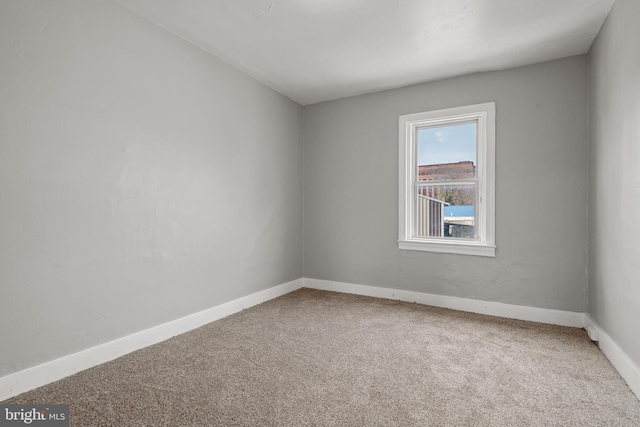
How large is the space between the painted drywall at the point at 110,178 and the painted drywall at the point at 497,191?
1182mm

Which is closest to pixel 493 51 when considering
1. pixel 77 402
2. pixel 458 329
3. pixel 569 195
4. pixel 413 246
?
pixel 569 195

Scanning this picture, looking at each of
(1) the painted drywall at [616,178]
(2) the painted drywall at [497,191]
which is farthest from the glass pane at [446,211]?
(1) the painted drywall at [616,178]

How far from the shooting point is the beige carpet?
1.75 meters

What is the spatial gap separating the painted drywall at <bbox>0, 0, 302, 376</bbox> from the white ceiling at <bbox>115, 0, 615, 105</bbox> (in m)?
0.38

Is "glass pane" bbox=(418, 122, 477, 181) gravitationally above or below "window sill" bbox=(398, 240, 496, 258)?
above

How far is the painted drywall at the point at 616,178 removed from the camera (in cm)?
204

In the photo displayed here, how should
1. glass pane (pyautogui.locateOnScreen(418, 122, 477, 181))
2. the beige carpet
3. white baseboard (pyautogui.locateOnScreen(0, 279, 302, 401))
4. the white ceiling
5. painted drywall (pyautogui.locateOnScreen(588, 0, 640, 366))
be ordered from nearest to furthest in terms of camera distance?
the beige carpet → white baseboard (pyautogui.locateOnScreen(0, 279, 302, 401)) → painted drywall (pyautogui.locateOnScreen(588, 0, 640, 366)) → the white ceiling → glass pane (pyautogui.locateOnScreen(418, 122, 477, 181))

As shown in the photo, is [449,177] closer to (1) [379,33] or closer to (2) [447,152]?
(2) [447,152]

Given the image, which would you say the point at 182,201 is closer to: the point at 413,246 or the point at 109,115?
the point at 109,115

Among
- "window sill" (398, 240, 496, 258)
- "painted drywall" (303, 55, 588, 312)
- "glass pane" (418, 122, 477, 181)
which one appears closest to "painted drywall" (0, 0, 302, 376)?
"painted drywall" (303, 55, 588, 312)

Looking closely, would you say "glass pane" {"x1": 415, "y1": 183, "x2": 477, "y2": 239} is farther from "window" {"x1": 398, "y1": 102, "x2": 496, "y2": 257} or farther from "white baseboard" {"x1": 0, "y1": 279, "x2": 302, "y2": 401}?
"white baseboard" {"x1": 0, "y1": 279, "x2": 302, "y2": 401}

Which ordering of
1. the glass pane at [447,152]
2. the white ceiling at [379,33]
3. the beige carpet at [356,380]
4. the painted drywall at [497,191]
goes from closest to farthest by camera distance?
the beige carpet at [356,380] < the white ceiling at [379,33] < the painted drywall at [497,191] < the glass pane at [447,152]

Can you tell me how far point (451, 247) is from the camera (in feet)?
12.1

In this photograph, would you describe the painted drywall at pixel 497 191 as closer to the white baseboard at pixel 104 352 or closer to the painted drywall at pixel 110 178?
the painted drywall at pixel 110 178
